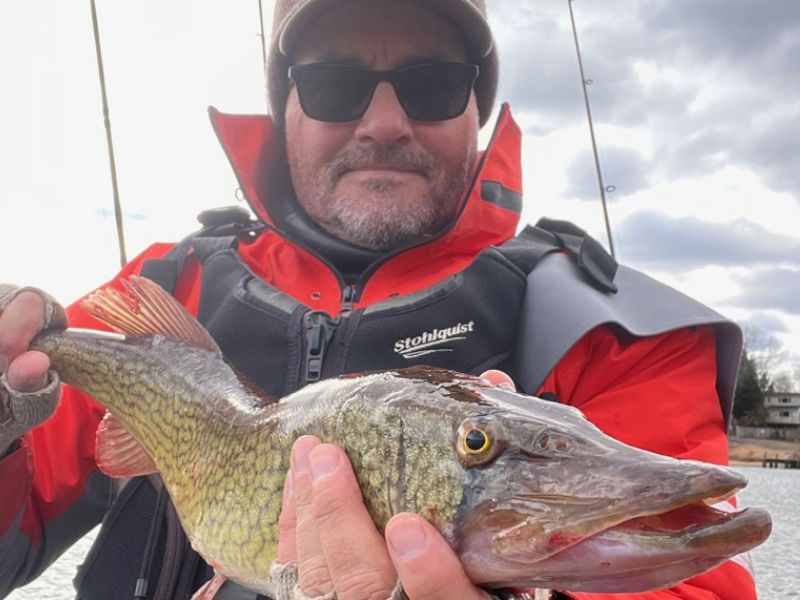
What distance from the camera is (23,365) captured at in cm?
219

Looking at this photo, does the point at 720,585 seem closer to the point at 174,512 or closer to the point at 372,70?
the point at 174,512

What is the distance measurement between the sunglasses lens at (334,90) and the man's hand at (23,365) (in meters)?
1.26

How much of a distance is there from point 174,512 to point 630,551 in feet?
5.68

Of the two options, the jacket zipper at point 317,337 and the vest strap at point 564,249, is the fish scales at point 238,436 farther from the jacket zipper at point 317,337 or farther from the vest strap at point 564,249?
the vest strap at point 564,249

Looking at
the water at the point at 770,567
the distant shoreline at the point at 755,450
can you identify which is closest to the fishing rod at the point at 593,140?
the water at the point at 770,567

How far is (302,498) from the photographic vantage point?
1429mm

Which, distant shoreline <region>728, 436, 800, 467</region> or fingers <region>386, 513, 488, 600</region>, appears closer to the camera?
fingers <region>386, 513, 488, 600</region>

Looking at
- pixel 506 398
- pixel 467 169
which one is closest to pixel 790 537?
pixel 467 169

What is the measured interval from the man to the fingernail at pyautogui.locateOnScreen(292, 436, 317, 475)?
0.06 m

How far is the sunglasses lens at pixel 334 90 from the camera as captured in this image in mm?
2730

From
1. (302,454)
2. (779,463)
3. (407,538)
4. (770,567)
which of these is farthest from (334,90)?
(779,463)

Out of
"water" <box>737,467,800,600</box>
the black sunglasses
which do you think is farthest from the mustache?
"water" <box>737,467,800,600</box>

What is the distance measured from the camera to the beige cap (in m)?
2.83

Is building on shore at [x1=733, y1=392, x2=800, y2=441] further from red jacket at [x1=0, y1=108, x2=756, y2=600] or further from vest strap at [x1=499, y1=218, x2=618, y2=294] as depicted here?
red jacket at [x1=0, y1=108, x2=756, y2=600]
